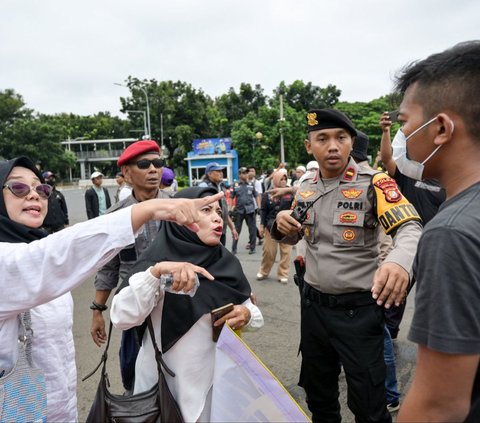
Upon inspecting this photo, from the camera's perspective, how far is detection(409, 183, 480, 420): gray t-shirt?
91 cm

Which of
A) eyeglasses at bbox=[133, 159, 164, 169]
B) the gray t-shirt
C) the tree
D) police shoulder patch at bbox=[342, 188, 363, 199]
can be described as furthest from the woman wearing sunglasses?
the tree

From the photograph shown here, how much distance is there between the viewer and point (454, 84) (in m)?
1.09

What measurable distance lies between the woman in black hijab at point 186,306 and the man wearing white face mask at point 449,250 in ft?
2.77

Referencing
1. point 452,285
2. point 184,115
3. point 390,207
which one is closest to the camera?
point 452,285

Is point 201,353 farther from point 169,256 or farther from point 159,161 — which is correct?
point 159,161

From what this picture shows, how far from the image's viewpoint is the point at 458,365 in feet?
3.05

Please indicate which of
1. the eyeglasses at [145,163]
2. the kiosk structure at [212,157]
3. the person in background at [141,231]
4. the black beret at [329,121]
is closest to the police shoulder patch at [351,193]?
the black beret at [329,121]

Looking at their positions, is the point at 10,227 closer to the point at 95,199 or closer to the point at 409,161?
the point at 409,161

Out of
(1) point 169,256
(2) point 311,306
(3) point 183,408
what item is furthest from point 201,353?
(2) point 311,306

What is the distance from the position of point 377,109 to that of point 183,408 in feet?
152

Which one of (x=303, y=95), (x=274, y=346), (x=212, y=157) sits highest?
(x=303, y=95)

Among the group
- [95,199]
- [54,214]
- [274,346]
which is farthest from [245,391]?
[95,199]

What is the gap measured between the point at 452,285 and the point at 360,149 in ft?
7.02

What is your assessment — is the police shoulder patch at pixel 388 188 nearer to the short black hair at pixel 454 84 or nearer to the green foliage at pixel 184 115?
the short black hair at pixel 454 84
